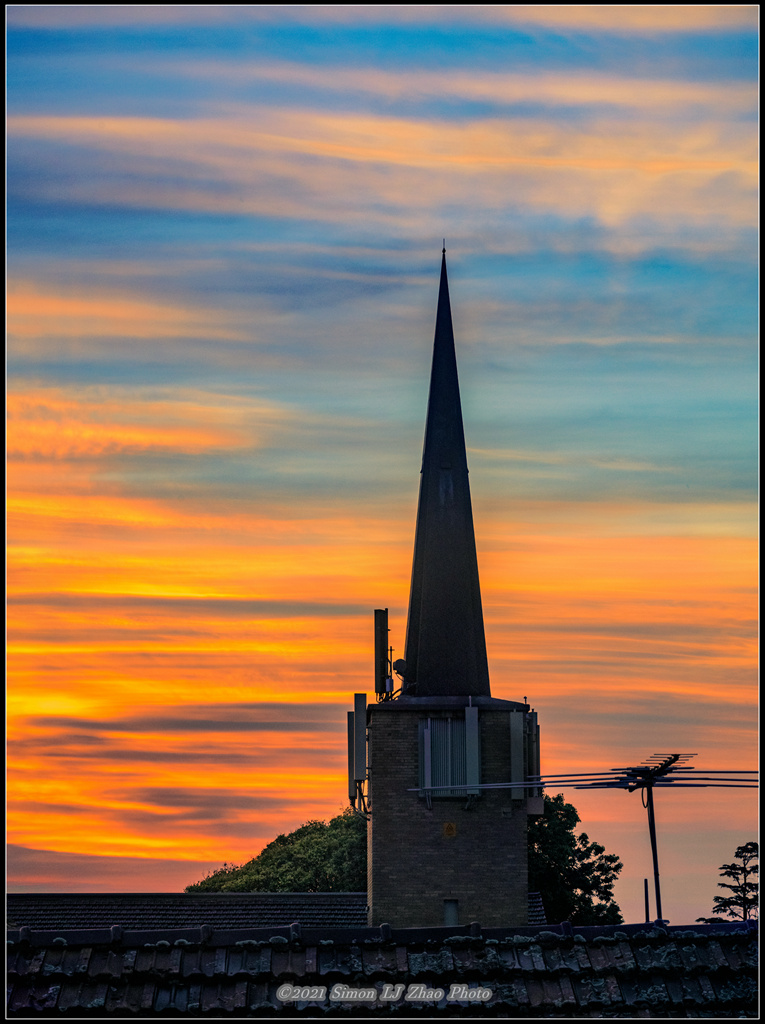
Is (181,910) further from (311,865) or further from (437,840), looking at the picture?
(311,865)

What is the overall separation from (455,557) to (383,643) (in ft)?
9.87

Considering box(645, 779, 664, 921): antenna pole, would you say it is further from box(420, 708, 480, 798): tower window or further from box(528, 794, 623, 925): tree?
box(528, 794, 623, 925): tree

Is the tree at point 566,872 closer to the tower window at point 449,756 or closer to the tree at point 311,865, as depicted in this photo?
the tree at point 311,865

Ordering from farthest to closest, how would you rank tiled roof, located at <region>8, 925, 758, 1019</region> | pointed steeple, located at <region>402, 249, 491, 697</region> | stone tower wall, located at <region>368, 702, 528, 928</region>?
pointed steeple, located at <region>402, 249, 491, 697</region> < stone tower wall, located at <region>368, 702, 528, 928</region> < tiled roof, located at <region>8, 925, 758, 1019</region>

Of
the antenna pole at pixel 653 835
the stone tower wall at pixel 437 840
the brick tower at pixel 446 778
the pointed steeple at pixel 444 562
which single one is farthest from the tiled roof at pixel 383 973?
the pointed steeple at pixel 444 562

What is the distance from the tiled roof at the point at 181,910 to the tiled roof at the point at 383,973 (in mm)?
19762

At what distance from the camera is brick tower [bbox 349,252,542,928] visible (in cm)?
3212

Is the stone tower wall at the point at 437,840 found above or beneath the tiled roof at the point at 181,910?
above

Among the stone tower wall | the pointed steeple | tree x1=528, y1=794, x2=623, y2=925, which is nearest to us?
the stone tower wall

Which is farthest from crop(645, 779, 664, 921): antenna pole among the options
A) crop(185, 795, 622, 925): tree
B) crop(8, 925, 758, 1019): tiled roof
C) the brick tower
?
crop(185, 795, 622, 925): tree

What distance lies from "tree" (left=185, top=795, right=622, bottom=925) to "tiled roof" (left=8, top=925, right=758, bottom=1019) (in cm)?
3466

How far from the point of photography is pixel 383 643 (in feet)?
116

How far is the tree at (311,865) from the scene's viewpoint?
168 ft

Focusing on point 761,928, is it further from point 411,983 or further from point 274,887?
point 274,887
